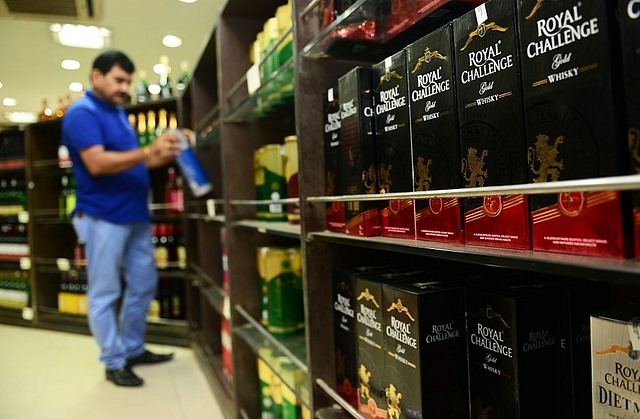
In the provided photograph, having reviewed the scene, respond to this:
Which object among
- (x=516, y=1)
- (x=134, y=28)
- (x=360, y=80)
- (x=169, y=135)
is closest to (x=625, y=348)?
(x=516, y=1)

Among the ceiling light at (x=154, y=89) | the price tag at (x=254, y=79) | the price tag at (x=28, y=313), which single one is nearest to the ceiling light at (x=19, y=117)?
the ceiling light at (x=154, y=89)

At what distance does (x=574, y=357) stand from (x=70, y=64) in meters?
5.39

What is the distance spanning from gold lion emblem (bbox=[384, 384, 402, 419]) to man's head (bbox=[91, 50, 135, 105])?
262 centimetres

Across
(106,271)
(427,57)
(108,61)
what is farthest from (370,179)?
(108,61)

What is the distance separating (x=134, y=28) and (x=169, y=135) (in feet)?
7.19

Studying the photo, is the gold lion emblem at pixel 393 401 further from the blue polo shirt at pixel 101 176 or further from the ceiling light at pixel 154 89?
the ceiling light at pixel 154 89

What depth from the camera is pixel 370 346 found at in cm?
106

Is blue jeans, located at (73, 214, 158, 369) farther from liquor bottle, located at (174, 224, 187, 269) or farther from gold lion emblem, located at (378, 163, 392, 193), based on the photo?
gold lion emblem, located at (378, 163, 392, 193)

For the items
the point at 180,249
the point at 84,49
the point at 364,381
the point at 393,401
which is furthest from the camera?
the point at 84,49

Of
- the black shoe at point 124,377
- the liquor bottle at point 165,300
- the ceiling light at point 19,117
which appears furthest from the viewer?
the ceiling light at point 19,117

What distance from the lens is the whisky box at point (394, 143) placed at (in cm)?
93

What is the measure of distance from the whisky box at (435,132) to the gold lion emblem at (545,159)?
0.16 meters

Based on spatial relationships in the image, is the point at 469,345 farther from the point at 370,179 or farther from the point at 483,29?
the point at 483,29

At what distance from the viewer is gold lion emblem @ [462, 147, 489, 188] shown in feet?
2.45
